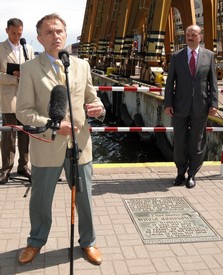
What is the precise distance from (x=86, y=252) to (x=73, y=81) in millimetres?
1494

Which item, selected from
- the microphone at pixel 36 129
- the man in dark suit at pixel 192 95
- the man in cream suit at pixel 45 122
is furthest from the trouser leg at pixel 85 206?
the man in dark suit at pixel 192 95

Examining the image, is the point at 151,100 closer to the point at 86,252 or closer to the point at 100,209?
the point at 100,209

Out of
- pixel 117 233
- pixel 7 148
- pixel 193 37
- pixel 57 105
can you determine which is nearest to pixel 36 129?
pixel 57 105

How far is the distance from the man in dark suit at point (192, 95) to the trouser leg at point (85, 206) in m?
2.28

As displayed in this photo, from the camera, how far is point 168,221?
4.16 m

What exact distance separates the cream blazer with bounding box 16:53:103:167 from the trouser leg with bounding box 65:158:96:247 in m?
0.10

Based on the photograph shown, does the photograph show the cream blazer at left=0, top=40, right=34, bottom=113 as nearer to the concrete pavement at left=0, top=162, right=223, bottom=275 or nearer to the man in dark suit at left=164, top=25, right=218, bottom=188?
the concrete pavement at left=0, top=162, right=223, bottom=275

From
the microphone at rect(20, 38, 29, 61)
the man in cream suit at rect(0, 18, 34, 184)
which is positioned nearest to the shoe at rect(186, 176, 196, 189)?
the man in cream suit at rect(0, 18, 34, 184)

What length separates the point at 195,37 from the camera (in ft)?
16.4

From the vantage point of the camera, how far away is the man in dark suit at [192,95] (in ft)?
16.6

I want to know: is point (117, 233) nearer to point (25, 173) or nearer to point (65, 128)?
point (65, 128)

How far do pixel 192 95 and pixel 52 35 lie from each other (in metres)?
2.71

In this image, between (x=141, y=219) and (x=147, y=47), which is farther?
(x=147, y=47)

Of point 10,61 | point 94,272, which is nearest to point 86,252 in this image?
point 94,272
